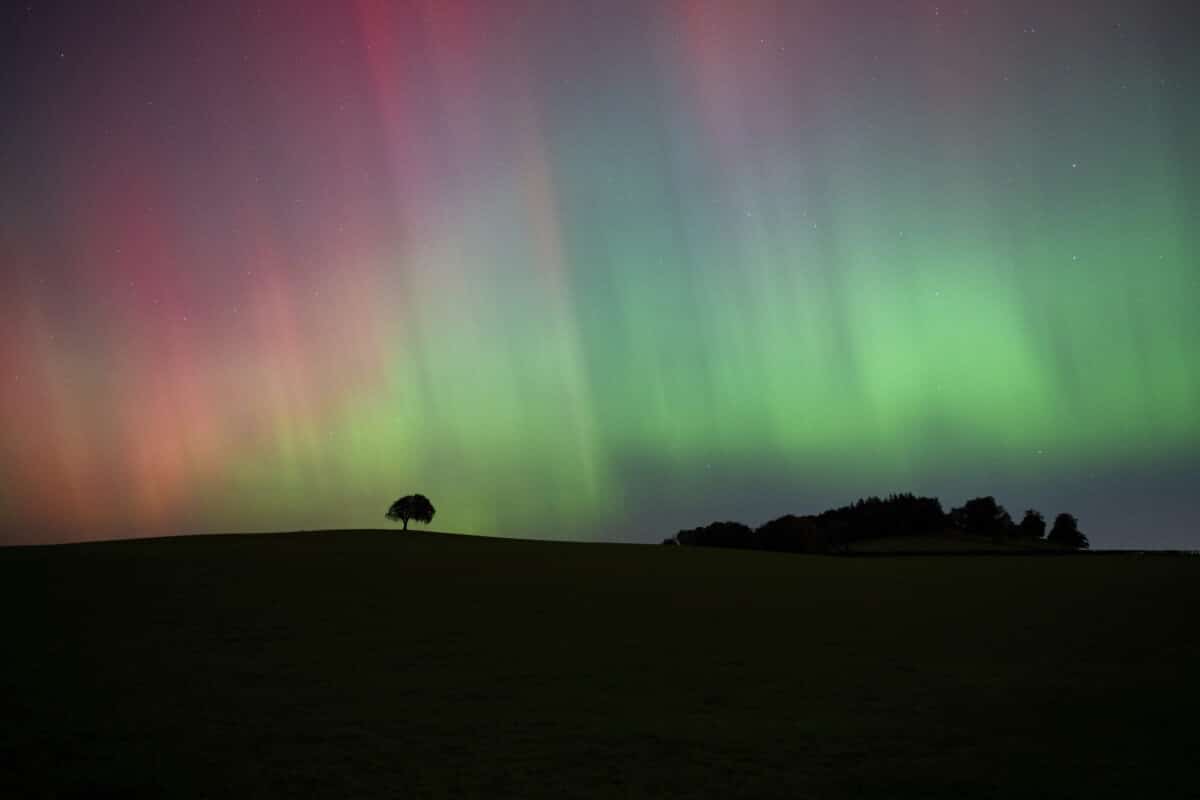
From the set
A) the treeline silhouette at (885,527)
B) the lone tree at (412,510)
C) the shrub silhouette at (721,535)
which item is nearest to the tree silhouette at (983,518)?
the treeline silhouette at (885,527)

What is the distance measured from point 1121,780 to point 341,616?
76.6 ft

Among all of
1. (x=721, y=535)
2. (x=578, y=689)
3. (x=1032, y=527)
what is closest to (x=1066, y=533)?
(x=1032, y=527)

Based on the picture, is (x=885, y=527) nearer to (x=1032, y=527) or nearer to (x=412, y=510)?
(x=1032, y=527)

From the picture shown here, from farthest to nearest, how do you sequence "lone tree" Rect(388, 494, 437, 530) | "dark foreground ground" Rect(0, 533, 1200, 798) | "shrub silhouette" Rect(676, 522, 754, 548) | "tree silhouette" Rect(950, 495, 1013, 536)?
1. "tree silhouette" Rect(950, 495, 1013, 536)
2. "shrub silhouette" Rect(676, 522, 754, 548)
3. "lone tree" Rect(388, 494, 437, 530)
4. "dark foreground ground" Rect(0, 533, 1200, 798)

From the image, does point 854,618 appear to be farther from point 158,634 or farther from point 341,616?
point 158,634

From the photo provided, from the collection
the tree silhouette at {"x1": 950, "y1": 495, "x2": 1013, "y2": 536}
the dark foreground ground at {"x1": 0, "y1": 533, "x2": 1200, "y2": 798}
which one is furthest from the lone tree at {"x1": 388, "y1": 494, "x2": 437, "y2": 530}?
the tree silhouette at {"x1": 950, "y1": 495, "x2": 1013, "y2": 536}

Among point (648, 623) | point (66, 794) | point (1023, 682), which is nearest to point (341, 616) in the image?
point (648, 623)

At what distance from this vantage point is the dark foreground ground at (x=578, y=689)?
11.7 meters

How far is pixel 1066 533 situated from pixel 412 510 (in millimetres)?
105489

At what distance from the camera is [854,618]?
29141 millimetres

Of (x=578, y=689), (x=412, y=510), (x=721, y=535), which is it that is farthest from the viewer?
(x=721, y=535)

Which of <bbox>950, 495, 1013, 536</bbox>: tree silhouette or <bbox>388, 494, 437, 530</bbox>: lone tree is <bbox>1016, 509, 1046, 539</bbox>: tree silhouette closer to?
<bbox>950, 495, 1013, 536</bbox>: tree silhouette

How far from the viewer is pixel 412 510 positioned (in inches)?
4178

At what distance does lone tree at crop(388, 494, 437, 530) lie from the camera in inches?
4178
